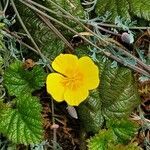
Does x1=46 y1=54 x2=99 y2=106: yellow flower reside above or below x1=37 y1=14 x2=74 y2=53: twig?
below

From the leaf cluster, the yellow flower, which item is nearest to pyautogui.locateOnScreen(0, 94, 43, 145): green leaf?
the leaf cluster

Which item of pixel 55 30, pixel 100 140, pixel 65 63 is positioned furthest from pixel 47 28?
pixel 100 140

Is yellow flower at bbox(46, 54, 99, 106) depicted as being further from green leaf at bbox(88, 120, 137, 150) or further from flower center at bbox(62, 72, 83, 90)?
green leaf at bbox(88, 120, 137, 150)

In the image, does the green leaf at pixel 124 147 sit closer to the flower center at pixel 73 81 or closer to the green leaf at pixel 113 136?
the green leaf at pixel 113 136

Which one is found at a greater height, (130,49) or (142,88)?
(130,49)

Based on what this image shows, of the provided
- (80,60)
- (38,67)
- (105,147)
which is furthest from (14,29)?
(105,147)

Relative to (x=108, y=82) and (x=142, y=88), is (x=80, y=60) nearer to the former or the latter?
(x=108, y=82)
